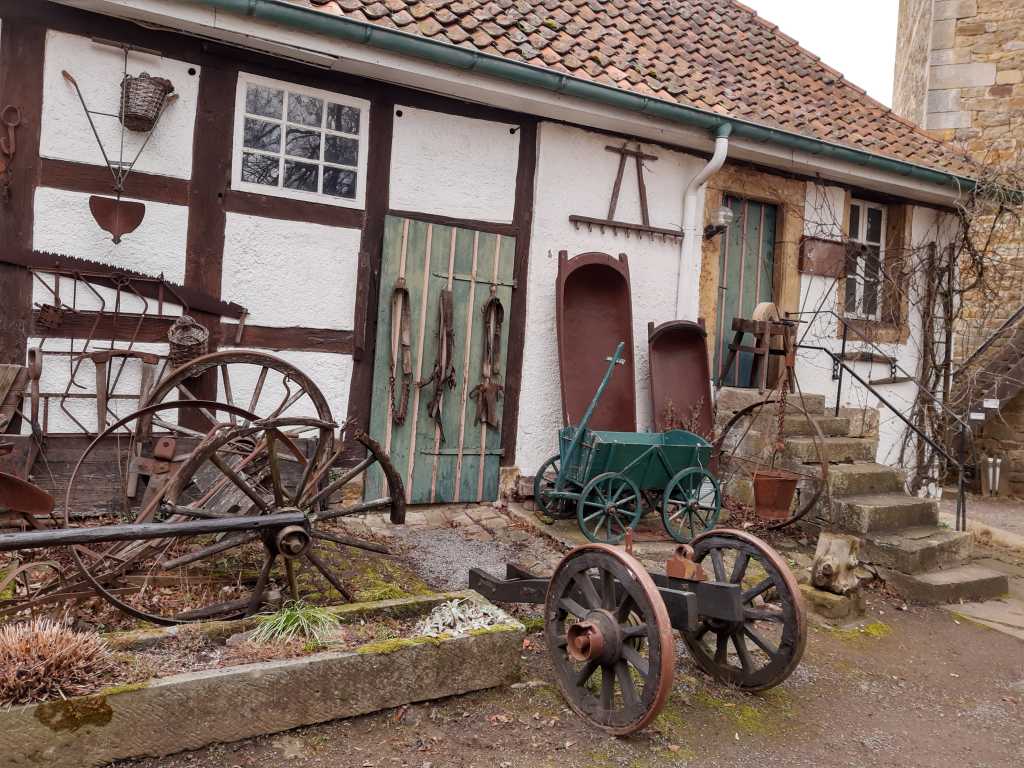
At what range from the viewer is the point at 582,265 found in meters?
6.25

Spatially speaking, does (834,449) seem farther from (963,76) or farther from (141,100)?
(963,76)

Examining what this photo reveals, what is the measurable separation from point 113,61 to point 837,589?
5464 mm

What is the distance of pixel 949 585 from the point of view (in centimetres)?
507

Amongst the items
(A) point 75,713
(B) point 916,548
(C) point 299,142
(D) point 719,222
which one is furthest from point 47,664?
(D) point 719,222

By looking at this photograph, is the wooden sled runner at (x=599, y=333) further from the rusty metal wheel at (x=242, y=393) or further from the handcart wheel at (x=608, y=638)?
the handcart wheel at (x=608, y=638)

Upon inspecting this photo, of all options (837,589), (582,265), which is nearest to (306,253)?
(582,265)

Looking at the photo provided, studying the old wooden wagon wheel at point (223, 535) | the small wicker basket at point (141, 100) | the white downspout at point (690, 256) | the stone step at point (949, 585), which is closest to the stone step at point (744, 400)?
the white downspout at point (690, 256)

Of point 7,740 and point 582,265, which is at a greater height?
point 582,265

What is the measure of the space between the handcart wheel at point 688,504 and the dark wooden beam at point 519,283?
131 cm

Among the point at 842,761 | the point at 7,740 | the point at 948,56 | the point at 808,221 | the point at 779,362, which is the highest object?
the point at 948,56

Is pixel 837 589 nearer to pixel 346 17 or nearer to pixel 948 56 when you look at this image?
pixel 346 17

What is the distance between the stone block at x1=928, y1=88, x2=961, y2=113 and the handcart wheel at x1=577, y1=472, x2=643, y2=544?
29.5ft

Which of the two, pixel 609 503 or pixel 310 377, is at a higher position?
pixel 310 377

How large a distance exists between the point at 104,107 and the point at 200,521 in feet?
10.7
